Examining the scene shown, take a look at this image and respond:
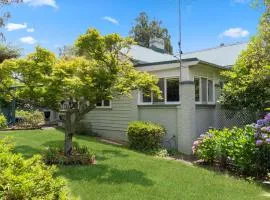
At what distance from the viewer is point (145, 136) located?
12.9 meters

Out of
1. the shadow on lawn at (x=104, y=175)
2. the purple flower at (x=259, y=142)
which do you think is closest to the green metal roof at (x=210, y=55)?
the shadow on lawn at (x=104, y=175)

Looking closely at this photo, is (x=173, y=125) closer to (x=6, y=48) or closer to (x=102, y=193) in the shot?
(x=102, y=193)

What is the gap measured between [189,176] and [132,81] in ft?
10.8

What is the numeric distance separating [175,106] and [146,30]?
35661 mm

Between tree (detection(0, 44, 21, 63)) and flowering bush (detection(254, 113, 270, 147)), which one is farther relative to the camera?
tree (detection(0, 44, 21, 63))

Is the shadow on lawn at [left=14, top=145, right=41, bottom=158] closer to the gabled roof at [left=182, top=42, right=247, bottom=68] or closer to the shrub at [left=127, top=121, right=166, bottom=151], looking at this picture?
the shrub at [left=127, top=121, right=166, bottom=151]

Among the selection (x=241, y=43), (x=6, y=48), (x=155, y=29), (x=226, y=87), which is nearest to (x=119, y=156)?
(x=226, y=87)

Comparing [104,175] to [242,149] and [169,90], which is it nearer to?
[242,149]

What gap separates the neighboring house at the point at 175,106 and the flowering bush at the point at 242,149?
216 cm

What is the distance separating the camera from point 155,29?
4784 cm

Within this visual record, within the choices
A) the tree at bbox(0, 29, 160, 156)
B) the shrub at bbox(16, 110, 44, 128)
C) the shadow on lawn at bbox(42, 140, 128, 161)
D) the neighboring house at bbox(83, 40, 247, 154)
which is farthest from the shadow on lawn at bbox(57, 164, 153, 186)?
the shrub at bbox(16, 110, 44, 128)

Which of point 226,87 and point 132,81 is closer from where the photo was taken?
point 132,81

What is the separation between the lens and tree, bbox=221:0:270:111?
38.8 ft

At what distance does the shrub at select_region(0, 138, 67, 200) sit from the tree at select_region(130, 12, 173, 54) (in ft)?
146
